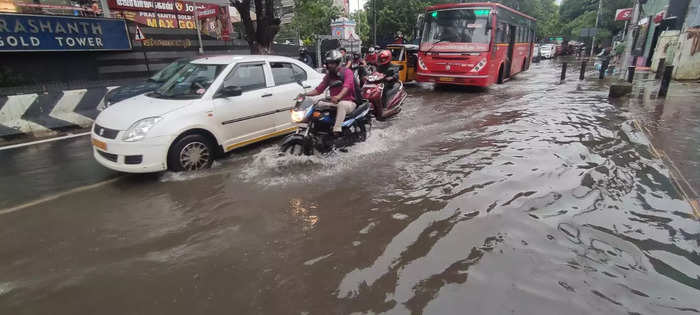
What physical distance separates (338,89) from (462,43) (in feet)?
25.5

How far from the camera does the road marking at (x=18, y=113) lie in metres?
7.40

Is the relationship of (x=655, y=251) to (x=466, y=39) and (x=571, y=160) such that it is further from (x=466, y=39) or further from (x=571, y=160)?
(x=466, y=39)

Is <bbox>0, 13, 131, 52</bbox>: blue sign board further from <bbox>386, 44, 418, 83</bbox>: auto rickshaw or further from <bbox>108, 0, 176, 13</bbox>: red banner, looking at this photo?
<bbox>386, 44, 418, 83</bbox>: auto rickshaw

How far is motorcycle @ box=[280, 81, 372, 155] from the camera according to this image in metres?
5.35

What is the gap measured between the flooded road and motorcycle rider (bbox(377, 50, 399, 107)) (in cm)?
266

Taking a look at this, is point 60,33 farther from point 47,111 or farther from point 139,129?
point 139,129

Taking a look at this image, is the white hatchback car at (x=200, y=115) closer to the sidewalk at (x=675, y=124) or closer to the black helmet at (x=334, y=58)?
the black helmet at (x=334, y=58)

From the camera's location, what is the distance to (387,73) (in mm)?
8578

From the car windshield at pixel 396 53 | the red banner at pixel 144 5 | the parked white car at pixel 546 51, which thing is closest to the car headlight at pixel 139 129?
the car windshield at pixel 396 53

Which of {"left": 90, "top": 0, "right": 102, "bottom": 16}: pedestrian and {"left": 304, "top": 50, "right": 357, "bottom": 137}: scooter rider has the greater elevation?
{"left": 90, "top": 0, "right": 102, "bottom": 16}: pedestrian

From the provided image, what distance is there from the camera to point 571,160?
530 centimetres

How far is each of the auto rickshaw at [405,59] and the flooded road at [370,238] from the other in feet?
31.9

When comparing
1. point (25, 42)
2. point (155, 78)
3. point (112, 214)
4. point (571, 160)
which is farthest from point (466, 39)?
point (25, 42)

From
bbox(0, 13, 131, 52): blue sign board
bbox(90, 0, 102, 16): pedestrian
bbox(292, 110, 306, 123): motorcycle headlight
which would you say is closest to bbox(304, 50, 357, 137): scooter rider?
bbox(292, 110, 306, 123): motorcycle headlight
